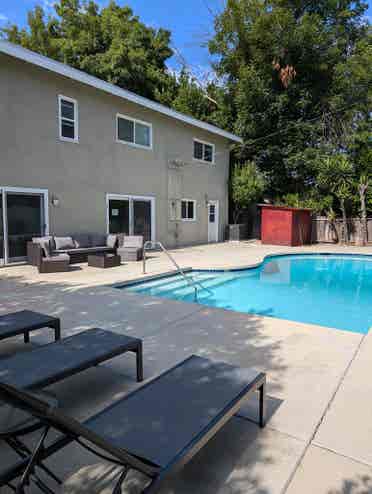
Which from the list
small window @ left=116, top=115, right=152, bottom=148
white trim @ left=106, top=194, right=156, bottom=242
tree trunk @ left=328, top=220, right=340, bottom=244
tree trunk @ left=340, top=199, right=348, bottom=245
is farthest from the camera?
tree trunk @ left=328, top=220, right=340, bottom=244

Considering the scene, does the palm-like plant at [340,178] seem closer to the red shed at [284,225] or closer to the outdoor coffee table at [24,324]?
the red shed at [284,225]

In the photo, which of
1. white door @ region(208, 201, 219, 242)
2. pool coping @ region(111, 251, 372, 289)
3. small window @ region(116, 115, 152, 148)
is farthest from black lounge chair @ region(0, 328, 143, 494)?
white door @ region(208, 201, 219, 242)

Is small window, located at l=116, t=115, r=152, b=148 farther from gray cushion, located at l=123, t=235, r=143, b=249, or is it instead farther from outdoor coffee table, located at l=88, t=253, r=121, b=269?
outdoor coffee table, located at l=88, t=253, r=121, b=269

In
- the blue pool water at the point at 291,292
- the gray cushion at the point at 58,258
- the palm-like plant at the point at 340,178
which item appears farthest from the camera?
the palm-like plant at the point at 340,178

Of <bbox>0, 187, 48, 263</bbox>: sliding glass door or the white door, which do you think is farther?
the white door

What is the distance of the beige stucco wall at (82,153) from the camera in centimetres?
887

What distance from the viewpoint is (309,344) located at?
12.4 ft

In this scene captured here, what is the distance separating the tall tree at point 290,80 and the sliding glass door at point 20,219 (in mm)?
11771

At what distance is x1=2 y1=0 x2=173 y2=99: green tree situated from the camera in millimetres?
20312

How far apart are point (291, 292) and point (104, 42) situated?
20.9 m

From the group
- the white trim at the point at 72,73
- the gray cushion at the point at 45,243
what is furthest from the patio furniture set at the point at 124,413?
the white trim at the point at 72,73

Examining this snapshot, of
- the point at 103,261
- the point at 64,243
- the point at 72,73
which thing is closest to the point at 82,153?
the point at 72,73

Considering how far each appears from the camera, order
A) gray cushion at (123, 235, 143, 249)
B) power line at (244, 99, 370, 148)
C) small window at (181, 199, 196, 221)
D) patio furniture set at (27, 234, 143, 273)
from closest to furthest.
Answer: patio furniture set at (27, 234, 143, 273)
gray cushion at (123, 235, 143, 249)
small window at (181, 199, 196, 221)
power line at (244, 99, 370, 148)

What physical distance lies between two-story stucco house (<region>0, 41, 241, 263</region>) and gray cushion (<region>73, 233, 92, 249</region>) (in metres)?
0.27
